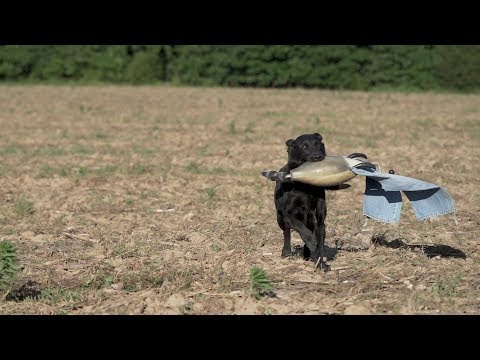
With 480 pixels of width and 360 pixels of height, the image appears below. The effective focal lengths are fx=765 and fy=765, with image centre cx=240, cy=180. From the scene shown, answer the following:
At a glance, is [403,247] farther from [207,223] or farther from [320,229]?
[207,223]

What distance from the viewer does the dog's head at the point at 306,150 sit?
7.84m

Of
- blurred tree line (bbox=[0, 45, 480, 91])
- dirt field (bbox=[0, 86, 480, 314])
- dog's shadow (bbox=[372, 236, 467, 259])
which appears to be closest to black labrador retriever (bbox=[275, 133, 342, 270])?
dirt field (bbox=[0, 86, 480, 314])

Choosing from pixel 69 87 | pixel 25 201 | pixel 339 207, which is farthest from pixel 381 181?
pixel 69 87

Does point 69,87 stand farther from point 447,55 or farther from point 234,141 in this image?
point 234,141

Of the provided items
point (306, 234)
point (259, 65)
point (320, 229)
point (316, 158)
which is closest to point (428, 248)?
point (320, 229)

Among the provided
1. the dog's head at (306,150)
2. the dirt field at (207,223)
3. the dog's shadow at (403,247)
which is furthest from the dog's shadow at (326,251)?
the dog's head at (306,150)

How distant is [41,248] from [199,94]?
27514 millimetres

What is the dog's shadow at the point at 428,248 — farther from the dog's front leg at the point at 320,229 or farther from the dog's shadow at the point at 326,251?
the dog's front leg at the point at 320,229

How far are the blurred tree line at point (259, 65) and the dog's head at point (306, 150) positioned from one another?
3432 centimetres

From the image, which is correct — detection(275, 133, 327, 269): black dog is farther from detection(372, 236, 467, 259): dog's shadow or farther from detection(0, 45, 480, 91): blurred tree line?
detection(0, 45, 480, 91): blurred tree line

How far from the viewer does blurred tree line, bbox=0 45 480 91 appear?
41531 mm

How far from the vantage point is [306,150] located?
7883 millimetres

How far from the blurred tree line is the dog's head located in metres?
34.3

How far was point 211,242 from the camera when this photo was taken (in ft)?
30.6
